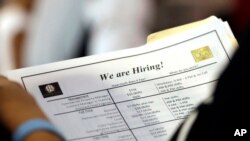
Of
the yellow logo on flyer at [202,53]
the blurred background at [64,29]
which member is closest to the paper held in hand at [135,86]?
the yellow logo on flyer at [202,53]

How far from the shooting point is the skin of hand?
0.57 metres

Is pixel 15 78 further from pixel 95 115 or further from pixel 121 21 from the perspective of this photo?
pixel 121 21

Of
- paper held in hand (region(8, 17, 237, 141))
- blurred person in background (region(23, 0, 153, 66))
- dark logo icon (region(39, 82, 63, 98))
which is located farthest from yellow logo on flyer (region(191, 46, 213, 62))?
blurred person in background (region(23, 0, 153, 66))

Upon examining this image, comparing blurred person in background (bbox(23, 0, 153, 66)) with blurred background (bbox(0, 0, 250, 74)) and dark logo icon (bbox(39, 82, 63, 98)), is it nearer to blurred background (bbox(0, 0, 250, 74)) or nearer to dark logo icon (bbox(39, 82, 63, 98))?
blurred background (bbox(0, 0, 250, 74))

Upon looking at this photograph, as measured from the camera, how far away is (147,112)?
28.1 inches

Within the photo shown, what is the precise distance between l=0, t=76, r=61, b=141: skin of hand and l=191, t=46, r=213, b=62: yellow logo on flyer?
0.20 meters

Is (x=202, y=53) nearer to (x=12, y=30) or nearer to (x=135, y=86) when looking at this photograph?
(x=135, y=86)

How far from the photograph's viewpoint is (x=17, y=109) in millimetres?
606

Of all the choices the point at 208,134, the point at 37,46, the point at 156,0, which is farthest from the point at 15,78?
the point at 156,0

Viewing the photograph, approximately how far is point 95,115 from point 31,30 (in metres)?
0.82

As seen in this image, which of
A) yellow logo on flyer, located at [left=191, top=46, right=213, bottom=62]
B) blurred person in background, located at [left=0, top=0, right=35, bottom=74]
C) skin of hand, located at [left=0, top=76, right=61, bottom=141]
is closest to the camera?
skin of hand, located at [left=0, top=76, right=61, bottom=141]

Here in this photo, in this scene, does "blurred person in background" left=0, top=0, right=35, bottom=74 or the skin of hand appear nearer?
the skin of hand

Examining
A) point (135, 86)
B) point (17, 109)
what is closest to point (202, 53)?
point (135, 86)

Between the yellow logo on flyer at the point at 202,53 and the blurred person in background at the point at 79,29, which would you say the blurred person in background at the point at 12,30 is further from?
the yellow logo on flyer at the point at 202,53
